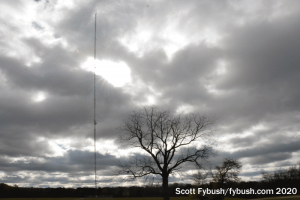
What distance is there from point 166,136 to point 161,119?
2.45m

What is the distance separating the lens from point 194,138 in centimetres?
3105

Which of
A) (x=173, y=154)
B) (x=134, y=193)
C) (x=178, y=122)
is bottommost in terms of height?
(x=134, y=193)

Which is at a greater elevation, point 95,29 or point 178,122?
point 95,29

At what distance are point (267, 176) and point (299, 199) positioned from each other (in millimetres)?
85801

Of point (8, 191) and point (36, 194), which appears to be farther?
point (36, 194)

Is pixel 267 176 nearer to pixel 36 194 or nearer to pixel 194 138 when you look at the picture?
pixel 194 138

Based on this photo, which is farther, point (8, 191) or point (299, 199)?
point (8, 191)

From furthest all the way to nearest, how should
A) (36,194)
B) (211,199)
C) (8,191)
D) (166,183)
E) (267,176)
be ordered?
(36,194), (8,191), (267,176), (211,199), (166,183)

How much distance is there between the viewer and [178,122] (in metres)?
31.8

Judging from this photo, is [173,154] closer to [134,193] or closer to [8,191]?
[134,193]

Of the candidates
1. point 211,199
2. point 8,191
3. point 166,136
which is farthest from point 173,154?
point 8,191

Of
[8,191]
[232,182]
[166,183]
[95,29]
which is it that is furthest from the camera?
[8,191]

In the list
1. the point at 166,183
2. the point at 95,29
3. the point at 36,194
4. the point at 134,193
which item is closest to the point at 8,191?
the point at 36,194

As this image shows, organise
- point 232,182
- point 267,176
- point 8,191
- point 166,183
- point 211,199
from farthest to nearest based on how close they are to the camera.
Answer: point 8,191 → point 267,176 → point 232,182 → point 211,199 → point 166,183
